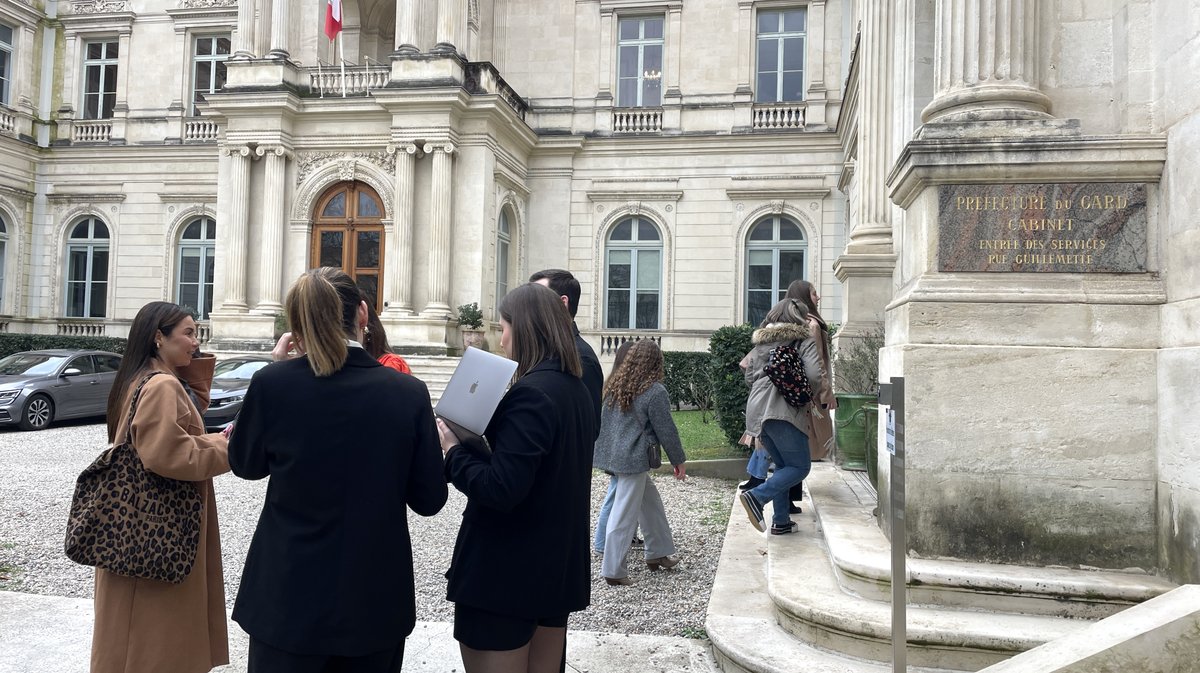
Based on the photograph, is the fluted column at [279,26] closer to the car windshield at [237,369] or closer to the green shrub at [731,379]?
the car windshield at [237,369]

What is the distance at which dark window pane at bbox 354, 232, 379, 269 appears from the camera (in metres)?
19.6

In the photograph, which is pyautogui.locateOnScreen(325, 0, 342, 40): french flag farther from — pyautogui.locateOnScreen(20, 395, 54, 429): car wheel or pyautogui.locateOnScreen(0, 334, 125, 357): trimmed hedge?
pyautogui.locateOnScreen(20, 395, 54, 429): car wheel

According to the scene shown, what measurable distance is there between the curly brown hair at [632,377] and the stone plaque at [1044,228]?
7.61ft

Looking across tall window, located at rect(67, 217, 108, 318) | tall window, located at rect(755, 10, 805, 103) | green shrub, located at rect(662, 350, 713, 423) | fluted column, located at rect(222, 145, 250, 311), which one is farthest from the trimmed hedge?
tall window, located at rect(755, 10, 805, 103)

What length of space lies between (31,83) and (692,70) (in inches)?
741

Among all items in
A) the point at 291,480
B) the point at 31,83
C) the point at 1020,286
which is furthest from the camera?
the point at 31,83

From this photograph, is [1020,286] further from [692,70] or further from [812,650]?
[692,70]

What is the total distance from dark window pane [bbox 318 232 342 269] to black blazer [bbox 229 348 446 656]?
1786 centimetres

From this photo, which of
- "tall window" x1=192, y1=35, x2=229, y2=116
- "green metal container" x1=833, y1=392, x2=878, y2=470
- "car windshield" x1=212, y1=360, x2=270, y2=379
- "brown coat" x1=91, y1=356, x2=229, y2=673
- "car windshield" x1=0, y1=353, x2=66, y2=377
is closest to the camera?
"brown coat" x1=91, y1=356, x2=229, y2=673

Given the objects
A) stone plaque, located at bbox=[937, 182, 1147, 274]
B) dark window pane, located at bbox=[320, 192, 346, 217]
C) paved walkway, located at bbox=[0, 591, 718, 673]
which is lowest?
paved walkway, located at bbox=[0, 591, 718, 673]

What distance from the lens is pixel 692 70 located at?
68.9ft

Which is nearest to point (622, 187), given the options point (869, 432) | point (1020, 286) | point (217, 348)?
point (217, 348)

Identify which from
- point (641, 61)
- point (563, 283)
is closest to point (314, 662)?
point (563, 283)

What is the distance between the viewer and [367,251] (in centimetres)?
1970
